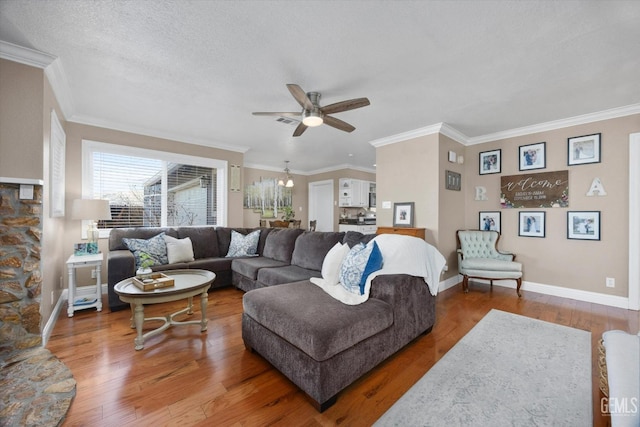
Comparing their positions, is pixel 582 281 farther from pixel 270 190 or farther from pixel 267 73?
pixel 270 190

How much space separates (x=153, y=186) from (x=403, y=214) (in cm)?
419

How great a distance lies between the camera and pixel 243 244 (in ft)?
14.4

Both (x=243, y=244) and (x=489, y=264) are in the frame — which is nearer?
(x=489, y=264)

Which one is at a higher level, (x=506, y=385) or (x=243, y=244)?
(x=243, y=244)

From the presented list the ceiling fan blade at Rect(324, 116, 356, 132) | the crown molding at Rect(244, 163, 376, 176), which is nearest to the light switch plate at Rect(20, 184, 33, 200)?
the ceiling fan blade at Rect(324, 116, 356, 132)

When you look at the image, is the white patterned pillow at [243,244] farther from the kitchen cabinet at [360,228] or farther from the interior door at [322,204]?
the interior door at [322,204]

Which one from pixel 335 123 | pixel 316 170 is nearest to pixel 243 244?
pixel 335 123

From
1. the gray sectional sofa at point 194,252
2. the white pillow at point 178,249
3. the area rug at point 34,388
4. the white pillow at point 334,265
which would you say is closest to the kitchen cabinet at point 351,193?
the gray sectional sofa at point 194,252

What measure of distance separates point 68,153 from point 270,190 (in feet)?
14.5

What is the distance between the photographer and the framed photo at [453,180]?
13.6 feet

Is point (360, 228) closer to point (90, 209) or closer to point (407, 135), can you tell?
point (407, 135)

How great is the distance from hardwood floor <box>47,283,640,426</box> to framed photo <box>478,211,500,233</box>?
161 cm

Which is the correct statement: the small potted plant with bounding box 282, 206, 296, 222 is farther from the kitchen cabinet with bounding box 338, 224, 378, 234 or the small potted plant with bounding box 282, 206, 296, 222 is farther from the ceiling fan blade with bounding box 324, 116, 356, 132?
the ceiling fan blade with bounding box 324, 116, 356, 132

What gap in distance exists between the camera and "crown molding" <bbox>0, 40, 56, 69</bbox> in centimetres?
215
